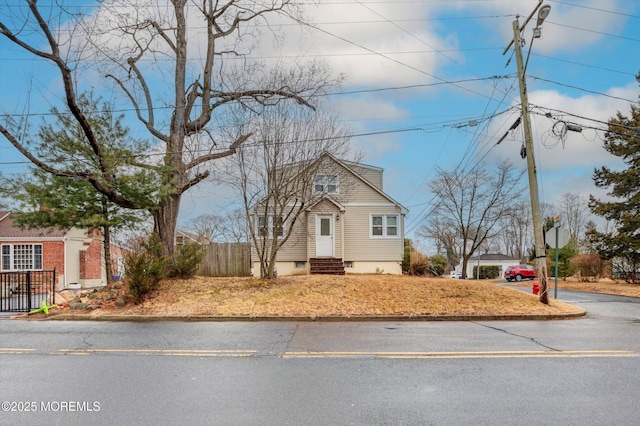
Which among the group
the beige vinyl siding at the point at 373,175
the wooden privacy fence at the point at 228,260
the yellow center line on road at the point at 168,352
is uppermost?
the beige vinyl siding at the point at 373,175

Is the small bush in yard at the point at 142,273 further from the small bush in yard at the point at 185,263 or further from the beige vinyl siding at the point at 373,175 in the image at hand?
the beige vinyl siding at the point at 373,175

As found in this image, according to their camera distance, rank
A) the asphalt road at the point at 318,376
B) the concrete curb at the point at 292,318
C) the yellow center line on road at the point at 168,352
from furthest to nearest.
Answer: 1. the concrete curb at the point at 292,318
2. the yellow center line on road at the point at 168,352
3. the asphalt road at the point at 318,376

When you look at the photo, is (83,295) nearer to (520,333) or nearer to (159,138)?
(159,138)

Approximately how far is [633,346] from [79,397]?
8717mm

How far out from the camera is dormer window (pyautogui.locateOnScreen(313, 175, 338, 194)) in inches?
818

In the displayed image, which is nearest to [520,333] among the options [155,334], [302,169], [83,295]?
[155,334]

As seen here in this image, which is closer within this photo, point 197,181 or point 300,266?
point 197,181

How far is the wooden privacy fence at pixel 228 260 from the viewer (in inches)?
1047

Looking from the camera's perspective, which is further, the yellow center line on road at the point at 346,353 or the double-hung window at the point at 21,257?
the double-hung window at the point at 21,257

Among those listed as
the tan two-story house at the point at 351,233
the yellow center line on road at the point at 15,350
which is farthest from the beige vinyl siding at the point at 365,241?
the yellow center line on road at the point at 15,350

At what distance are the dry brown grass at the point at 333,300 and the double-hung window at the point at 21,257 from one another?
2024 cm

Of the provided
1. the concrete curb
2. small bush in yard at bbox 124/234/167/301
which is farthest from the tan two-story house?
the concrete curb

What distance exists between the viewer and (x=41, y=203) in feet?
63.2

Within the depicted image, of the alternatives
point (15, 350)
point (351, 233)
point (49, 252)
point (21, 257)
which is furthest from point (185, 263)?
point (21, 257)
